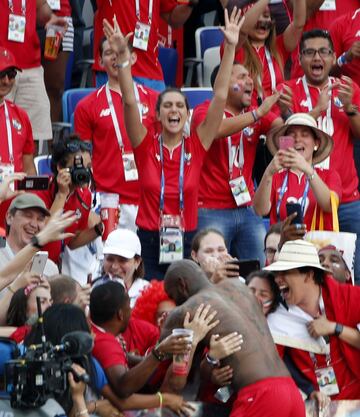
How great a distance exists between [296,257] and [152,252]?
74.2 inches

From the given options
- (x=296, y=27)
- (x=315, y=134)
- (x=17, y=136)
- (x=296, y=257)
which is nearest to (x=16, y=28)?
(x=17, y=136)

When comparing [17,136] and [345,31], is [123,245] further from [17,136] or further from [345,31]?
[345,31]

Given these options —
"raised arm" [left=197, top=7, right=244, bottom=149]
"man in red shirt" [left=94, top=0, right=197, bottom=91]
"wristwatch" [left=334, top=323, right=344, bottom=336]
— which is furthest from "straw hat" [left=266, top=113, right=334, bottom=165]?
"wristwatch" [left=334, top=323, right=344, bottom=336]

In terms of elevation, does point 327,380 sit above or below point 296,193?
below

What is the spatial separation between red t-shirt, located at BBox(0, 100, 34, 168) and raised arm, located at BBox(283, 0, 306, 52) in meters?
2.49

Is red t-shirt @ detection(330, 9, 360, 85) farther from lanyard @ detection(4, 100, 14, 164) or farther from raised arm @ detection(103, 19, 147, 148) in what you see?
lanyard @ detection(4, 100, 14, 164)

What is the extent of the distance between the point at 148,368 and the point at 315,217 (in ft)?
10.7

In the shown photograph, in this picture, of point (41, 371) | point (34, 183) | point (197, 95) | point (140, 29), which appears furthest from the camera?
point (140, 29)

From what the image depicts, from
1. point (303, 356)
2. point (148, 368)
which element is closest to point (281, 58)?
point (303, 356)

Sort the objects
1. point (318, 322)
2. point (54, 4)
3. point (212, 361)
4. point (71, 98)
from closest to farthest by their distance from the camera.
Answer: point (212, 361)
point (318, 322)
point (71, 98)
point (54, 4)

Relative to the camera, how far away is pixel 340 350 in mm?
10523

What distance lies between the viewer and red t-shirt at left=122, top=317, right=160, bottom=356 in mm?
10203

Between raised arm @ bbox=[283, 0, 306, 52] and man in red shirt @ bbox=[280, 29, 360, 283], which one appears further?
raised arm @ bbox=[283, 0, 306, 52]

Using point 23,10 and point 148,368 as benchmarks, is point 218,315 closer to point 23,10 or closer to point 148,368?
point 148,368
